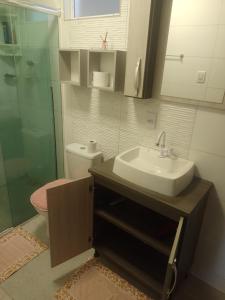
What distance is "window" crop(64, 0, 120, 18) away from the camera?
157cm

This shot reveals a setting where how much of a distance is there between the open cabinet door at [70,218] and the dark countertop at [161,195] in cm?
14

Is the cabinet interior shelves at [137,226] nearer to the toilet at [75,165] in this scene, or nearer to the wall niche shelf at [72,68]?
the toilet at [75,165]

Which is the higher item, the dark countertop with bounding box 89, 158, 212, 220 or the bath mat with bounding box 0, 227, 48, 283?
the dark countertop with bounding box 89, 158, 212, 220

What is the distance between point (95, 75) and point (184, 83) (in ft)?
2.11

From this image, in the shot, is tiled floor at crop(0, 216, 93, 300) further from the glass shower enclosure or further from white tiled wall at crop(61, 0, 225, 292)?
white tiled wall at crop(61, 0, 225, 292)

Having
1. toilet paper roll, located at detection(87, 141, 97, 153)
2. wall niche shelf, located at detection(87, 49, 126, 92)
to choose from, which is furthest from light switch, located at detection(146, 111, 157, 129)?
toilet paper roll, located at detection(87, 141, 97, 153)

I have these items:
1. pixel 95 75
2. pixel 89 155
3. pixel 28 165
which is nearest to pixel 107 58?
pixel 95 75

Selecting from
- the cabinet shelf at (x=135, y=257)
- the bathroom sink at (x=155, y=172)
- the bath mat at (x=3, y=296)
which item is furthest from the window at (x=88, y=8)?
the bath mat at (x=3, y=296)

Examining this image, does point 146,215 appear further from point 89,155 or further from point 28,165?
point 28,165

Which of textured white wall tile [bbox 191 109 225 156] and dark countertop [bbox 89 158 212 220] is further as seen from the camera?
textured white wall tile [bbox 191 109 225 156]

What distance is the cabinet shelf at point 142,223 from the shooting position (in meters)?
1.33

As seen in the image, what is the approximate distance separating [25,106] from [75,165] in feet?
2.29

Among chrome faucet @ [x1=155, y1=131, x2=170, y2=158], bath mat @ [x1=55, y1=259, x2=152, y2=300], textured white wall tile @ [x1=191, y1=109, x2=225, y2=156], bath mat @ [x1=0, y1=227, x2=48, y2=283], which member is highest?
textured white wall tile @ [x1=191, y1=109, x2=225, y2=156]

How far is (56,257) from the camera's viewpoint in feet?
4.87
